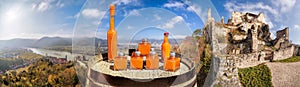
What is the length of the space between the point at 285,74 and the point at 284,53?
2.12 m

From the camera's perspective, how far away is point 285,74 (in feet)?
37.1

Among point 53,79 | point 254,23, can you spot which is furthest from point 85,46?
point 254,23

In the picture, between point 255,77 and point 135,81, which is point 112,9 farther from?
point 255,77

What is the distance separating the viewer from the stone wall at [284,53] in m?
12.6

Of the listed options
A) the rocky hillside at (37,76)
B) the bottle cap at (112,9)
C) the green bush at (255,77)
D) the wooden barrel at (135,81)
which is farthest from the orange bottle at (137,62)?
the green bush at (255,77)

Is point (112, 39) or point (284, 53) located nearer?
point (112, 39)

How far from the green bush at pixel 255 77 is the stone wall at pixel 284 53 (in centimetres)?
162

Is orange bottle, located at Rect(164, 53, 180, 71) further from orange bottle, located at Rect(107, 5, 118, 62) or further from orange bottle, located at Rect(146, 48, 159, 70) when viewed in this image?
orange bottle, located at Rect(107, 5, 118, 62)

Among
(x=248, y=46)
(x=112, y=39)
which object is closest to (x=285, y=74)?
(x=248, y=46)

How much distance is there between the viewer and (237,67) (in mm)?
10898

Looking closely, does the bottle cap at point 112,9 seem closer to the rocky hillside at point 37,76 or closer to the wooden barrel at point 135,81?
the wooden barrel at point 135,81

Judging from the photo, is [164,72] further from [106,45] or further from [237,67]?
[237,67]

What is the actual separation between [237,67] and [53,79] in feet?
25.7

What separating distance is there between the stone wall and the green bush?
63.6 inches
